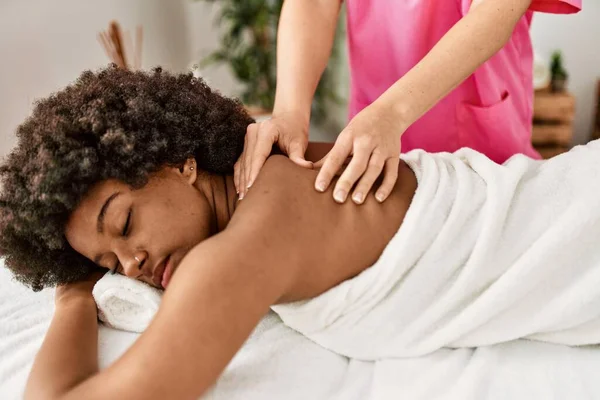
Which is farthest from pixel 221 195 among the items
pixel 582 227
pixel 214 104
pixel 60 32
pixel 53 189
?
pixel 60 32

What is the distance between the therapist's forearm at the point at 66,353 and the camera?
87 cm

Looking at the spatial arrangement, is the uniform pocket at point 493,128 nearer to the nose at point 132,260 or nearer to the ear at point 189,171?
the ear at point 189,171

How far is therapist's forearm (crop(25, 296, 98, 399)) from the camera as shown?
87 centimetres

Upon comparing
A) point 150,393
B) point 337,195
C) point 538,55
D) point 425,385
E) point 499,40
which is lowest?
point 538,55

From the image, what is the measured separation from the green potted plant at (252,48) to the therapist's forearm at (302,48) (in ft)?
6.57

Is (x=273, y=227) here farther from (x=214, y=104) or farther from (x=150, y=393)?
(x=214, y=104)

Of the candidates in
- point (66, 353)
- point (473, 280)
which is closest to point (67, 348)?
point (66, 353)

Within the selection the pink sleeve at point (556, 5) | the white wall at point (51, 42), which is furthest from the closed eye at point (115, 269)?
the white wall at point (51, 42)

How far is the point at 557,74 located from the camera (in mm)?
3020

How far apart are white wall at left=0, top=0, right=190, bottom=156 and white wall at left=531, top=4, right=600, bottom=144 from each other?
2409mm

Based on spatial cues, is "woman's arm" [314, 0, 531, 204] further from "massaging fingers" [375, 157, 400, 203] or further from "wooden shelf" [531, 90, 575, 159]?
"wooden shelf" [531, 90, 575, 159]

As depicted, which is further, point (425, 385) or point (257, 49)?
point (257, 49)

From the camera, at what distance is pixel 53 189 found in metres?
0.90

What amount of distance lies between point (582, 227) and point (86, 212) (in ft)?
2.77
